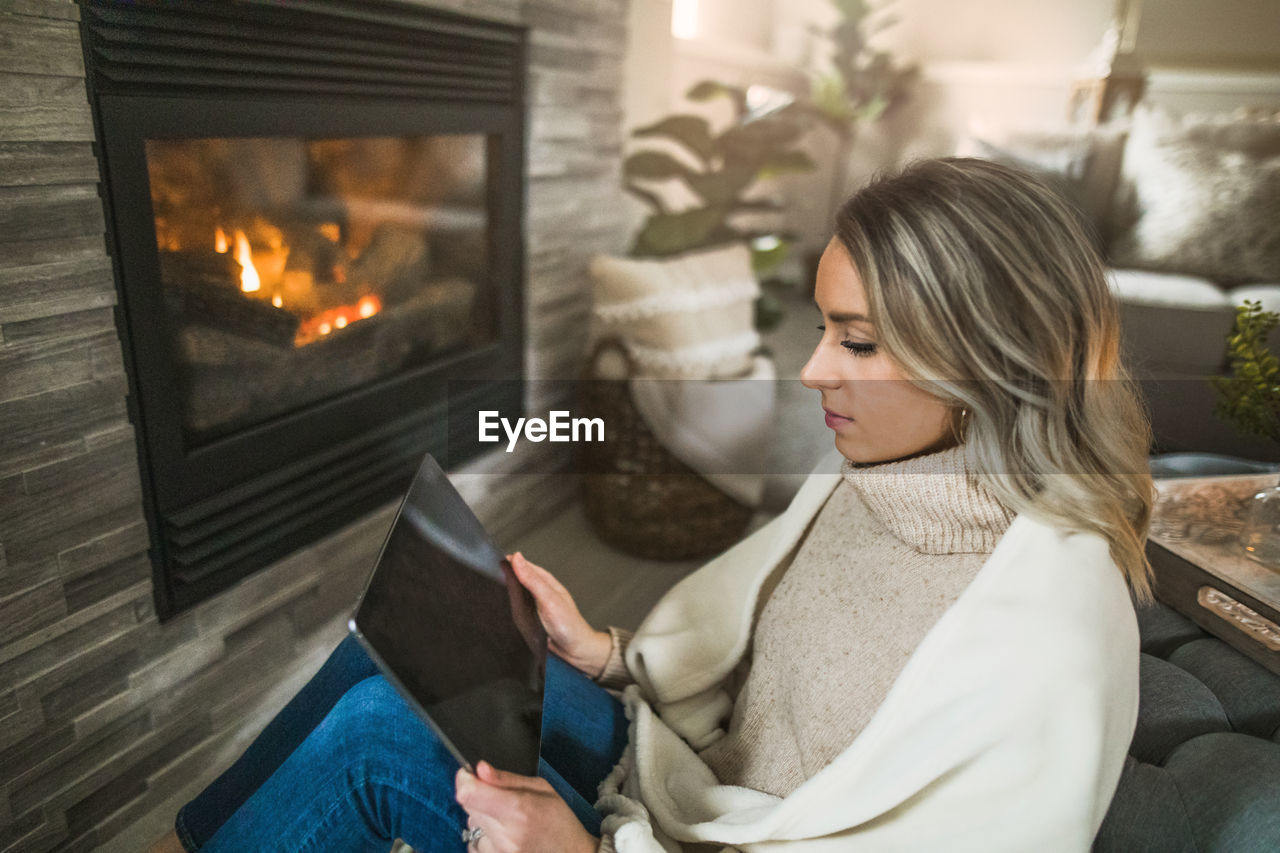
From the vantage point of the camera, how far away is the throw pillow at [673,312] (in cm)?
193

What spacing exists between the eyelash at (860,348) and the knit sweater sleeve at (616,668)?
438 millimetres

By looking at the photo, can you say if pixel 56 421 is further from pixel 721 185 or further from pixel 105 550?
pixel 721 185

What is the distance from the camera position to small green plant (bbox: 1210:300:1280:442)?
114 centimetres

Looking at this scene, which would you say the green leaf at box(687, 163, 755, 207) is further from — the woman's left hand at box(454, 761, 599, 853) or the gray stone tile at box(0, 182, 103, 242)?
the woman's left hand at box(454, 761, 599, 853)

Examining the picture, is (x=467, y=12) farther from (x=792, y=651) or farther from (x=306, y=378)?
(x=792, y=651)

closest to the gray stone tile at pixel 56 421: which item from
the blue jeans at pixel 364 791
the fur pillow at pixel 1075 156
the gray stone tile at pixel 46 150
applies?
the gray stone tile at pixel 46 150

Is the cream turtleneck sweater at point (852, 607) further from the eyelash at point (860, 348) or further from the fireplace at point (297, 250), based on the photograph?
the fireplace at point (297, 250)

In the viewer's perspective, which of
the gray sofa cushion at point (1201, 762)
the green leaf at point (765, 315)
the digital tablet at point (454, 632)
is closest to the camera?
the digital tablet at point (454, 632)

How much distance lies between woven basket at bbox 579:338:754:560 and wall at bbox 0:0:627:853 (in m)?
0.57

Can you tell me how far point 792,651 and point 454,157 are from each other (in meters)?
1.24

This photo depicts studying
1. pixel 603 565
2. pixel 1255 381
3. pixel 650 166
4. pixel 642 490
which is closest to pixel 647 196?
pixel 650 166

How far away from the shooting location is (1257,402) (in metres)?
1.15

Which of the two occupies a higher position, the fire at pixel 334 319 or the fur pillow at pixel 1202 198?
the fur pillow at pixel 1202 198

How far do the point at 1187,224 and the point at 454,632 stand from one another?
8.88ft
